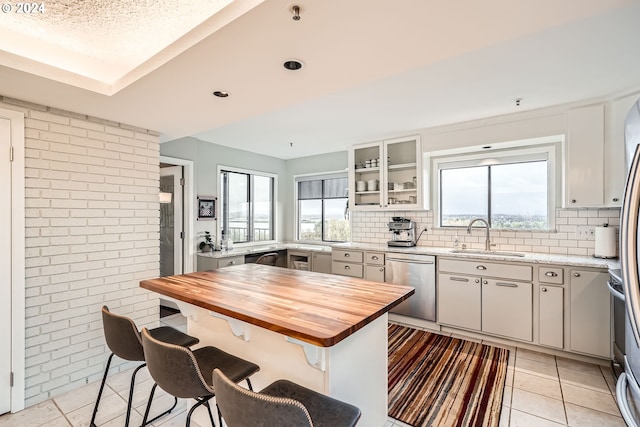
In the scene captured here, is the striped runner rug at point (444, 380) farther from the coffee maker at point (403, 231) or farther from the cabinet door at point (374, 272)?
the coffee maker at point (403, 231)

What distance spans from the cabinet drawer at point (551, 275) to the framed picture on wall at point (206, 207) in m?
4.16

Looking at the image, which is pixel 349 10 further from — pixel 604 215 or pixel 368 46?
pixel 604 215

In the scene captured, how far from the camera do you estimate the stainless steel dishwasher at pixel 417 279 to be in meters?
3.52

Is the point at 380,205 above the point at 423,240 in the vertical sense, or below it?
above

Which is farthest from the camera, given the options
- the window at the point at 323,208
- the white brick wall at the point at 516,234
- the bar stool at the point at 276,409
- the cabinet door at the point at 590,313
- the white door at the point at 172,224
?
the window at the point at 323,208

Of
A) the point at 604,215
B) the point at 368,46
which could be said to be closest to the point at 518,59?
the point at 368,46

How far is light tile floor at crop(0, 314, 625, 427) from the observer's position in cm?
203

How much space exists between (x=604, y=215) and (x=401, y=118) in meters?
2.29

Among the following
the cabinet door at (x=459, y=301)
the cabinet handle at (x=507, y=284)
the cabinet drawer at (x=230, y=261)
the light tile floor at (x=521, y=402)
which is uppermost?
the cabinet drawer at (x=230, y=261)

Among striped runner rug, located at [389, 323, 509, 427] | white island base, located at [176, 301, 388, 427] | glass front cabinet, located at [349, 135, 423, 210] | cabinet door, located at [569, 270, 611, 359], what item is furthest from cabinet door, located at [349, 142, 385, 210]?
white island base, located at [176, 301, 388, 427]

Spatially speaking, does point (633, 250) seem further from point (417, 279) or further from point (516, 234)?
point (516, 234)

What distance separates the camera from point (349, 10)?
126 centimetres

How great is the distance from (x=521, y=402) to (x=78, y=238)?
3.71 meters

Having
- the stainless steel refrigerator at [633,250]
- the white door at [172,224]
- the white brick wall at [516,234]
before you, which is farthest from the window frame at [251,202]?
the stainless steel refrigerator at [633,250]
